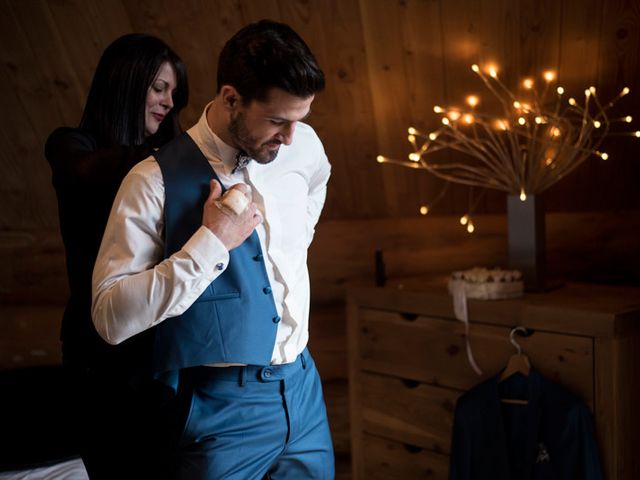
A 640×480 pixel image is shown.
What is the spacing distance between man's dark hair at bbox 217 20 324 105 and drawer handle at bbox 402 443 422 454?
161 centimetres

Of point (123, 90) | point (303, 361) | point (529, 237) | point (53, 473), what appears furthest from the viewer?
point (529, 237)

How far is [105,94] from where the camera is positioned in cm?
170

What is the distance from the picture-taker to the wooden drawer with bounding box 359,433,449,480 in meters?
2.53

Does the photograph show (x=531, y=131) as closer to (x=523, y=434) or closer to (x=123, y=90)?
(x=523, y=434)

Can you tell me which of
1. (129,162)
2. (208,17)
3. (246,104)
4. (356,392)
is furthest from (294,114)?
(356,392)

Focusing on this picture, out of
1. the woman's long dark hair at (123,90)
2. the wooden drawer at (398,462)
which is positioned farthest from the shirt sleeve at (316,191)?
the wooden drawer at (398,462)

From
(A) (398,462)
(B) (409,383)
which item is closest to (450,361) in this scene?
(B) (409,383)

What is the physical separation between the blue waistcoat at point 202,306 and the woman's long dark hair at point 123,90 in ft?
1.13

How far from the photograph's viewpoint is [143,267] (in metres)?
1.32

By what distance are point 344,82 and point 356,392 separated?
1104mm

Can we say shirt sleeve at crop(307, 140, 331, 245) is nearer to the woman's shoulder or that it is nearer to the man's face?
the man's face

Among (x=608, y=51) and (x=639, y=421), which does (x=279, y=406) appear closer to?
(x=639, y=421)

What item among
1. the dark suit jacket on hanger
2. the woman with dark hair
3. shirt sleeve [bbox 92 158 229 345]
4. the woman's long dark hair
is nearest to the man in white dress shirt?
shirt sleeve [bbox 92 158 229 345]

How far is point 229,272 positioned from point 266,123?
28cm
